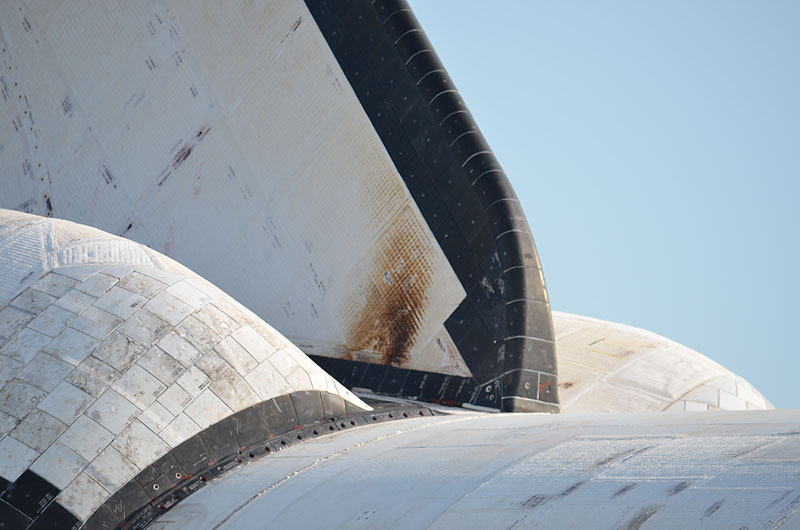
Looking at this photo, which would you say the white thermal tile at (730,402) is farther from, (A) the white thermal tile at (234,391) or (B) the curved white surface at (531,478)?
(A) the white thermal tile at (234,391)

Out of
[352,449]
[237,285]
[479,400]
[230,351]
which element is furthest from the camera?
[237,285]

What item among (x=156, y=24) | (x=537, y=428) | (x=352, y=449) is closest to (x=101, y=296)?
(x=352, y=449)

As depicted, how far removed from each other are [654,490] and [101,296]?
456 cm

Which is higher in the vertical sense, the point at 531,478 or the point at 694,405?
the point at 694,405

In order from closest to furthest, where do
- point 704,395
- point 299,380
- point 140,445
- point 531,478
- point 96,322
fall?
1. point 531,478
2. point 140,445
3. point 96,322
4. point 299,380
5. point 704,395

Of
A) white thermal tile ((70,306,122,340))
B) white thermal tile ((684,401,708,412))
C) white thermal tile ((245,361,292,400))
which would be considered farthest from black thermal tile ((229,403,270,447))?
white thermal tile ((684,401,708,412))

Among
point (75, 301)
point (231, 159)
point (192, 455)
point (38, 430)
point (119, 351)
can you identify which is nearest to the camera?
point (38, 430)

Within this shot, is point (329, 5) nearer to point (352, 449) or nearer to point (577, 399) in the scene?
point (577, 399)

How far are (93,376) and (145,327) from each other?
22.8 inches

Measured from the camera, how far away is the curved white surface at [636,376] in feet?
43.2

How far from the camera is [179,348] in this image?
23.4ft

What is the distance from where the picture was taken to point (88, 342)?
22.6 ft

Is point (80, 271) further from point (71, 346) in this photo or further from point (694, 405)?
point (694, 405)

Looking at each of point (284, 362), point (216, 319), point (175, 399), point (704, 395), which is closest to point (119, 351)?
point (175, 399)
